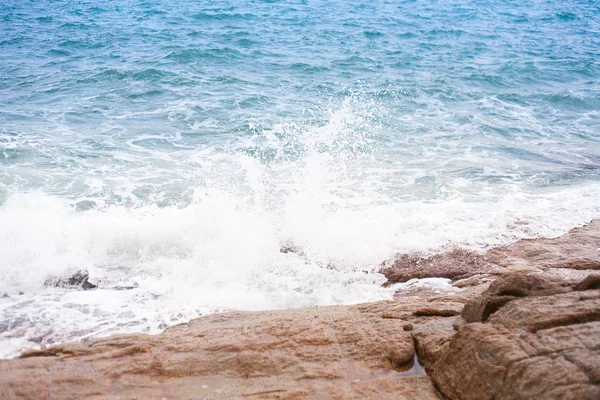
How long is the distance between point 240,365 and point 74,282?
296 cm

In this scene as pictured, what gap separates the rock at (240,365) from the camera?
332 cm

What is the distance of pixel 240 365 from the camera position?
356cm

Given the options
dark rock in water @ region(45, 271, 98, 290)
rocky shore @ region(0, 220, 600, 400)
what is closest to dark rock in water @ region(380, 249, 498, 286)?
rocky shore @ region(0, 220, 600, 400)

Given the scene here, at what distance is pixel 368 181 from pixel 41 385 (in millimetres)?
6465

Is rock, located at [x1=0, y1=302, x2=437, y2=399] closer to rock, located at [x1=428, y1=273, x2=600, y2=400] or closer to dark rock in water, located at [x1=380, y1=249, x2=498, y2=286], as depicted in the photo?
A: rock, located at [x1=428, y1=273, x2=600, y2=400]

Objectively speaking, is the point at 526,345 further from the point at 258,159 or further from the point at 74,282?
the point at 258,159

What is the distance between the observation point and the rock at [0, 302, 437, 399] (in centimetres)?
332

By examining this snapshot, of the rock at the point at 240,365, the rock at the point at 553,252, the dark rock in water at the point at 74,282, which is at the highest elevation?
the rock at the point at 240,365

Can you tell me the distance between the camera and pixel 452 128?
11812 mm

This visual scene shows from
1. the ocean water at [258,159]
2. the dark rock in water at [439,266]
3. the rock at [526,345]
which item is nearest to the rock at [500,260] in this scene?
the dark rock in water at [439,266]

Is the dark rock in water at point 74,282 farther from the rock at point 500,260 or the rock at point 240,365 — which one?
the rock at point 500,260

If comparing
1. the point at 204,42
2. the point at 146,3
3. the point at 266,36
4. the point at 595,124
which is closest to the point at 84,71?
the point at 204,42

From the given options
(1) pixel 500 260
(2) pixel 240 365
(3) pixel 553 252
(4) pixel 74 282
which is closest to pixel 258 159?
(4) pixel 74 282

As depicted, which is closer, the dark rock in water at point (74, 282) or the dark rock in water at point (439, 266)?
the dark rock in water at point (74, 282)
